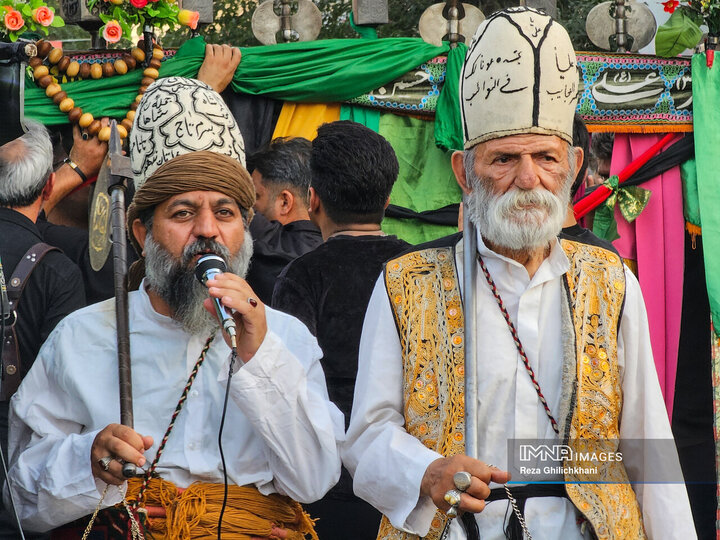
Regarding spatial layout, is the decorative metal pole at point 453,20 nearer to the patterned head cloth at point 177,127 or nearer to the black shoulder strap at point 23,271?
the patterned head cloth at point 177,127

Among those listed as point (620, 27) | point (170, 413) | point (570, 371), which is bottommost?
point (170, 413)

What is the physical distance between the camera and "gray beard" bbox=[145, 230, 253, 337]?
385cm

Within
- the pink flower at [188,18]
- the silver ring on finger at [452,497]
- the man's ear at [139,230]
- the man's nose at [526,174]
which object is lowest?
the silver ring on finger at [452,497]

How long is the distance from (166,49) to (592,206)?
2.57 meters

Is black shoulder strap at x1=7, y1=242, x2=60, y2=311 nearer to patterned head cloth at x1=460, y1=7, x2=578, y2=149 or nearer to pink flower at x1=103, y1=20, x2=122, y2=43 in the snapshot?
patterned head cloth at x1=460, y1=7, x2=578, y2=149

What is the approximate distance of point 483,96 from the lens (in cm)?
377

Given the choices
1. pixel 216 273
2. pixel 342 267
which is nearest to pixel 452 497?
pixel 216 273

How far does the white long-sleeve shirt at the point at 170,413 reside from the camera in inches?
143

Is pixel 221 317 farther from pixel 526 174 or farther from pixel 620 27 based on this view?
pixel 620 27

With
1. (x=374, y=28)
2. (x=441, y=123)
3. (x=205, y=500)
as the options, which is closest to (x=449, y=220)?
(x=441, y=123)

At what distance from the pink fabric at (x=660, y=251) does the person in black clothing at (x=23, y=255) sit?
3.29 m

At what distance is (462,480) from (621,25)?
4680 mm

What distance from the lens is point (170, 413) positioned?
3791 mm

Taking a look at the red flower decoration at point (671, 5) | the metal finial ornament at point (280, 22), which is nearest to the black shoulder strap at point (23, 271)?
the metal finial ornament at point (280, 22)
